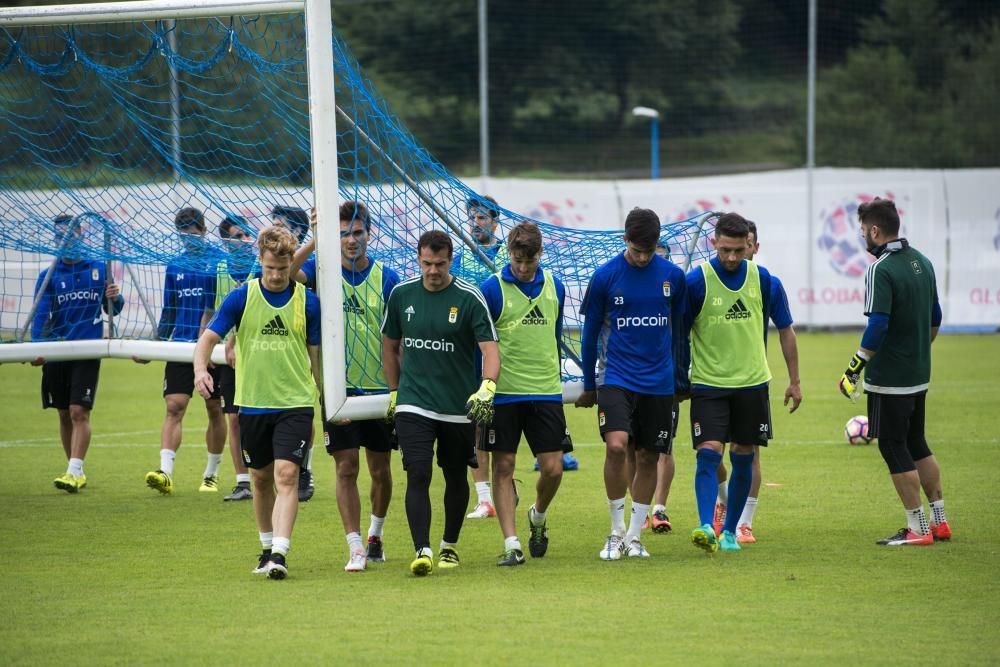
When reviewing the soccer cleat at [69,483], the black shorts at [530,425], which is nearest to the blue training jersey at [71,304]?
the soccer cleat at [69,483]

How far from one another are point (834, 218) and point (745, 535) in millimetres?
19610

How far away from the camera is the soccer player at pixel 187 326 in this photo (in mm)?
10938

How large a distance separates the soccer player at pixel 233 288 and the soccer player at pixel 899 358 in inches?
192

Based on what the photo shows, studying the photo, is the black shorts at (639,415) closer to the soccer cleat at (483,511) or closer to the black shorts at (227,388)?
the soccer cleat at (483,511)

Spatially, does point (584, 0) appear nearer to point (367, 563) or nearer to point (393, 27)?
point (393, 27)

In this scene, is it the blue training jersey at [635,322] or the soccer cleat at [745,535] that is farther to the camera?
the soccer cleat at [745,535]

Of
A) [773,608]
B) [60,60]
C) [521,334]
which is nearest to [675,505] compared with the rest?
[521,334]

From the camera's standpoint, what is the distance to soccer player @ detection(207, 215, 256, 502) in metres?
10.5

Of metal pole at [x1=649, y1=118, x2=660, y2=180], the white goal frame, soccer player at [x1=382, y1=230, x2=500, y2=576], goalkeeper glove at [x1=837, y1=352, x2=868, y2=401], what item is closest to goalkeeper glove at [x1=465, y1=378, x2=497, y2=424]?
soccer player at [x1=382, y1=230, x2=500, y2=576]

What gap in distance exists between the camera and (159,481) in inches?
417

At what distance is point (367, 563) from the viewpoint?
8.02m

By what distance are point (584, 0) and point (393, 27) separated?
539 centimetres

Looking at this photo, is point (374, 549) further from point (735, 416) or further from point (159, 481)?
point (159, 481)

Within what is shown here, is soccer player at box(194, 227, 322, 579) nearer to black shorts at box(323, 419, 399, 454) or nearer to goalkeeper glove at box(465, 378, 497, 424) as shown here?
black shorts at box(323, 419, 399, 454)
